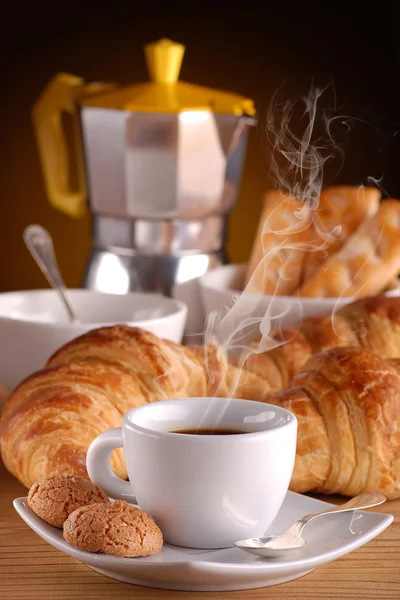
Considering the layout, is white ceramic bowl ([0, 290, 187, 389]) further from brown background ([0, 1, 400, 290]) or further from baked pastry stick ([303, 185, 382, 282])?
brown background ([0, 1, 400, 290])

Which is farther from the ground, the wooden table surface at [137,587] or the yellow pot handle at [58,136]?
the yellow pot handle at [58,136]

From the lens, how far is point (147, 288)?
1.53 m

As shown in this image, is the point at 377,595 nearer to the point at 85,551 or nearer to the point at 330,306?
Answer: the point at 85,551

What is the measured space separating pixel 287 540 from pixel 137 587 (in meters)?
0.12

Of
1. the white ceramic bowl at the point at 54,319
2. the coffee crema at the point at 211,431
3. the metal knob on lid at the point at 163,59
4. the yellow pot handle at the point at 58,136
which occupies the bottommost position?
the white ceramic bowl at the point at 54,319

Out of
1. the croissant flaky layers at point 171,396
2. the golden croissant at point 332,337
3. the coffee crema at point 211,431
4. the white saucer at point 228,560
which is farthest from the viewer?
the golden croissant at point 332,337

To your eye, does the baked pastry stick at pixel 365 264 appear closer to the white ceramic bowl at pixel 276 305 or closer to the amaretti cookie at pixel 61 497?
the white ceramic bowl at pixel 276 305

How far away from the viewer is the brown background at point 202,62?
195 centimetres

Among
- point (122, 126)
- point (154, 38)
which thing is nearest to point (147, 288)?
point (122, 126)

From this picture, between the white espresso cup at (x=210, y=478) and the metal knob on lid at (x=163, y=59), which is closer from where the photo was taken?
the white espresso cup at (x=210, y=478)

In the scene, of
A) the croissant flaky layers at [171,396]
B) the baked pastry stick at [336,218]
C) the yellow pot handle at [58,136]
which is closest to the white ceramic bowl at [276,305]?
the baked pastry stick at [336,218]

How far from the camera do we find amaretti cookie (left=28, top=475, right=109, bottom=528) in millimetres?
731

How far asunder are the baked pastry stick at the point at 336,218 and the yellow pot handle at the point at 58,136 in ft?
1.42

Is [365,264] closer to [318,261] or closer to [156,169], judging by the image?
[318,261]
